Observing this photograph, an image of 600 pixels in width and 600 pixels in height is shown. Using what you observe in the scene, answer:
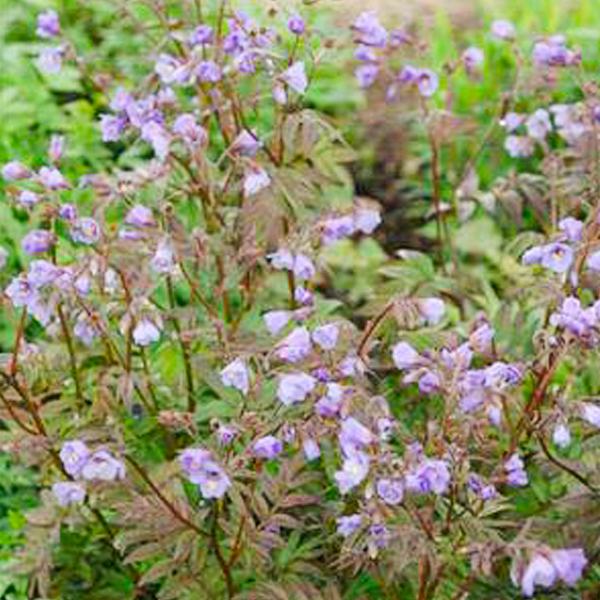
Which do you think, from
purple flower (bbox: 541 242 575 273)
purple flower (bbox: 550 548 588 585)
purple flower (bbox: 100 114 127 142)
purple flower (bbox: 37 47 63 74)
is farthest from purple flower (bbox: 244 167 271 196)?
purple flower (bbox: 550 548 588 585)

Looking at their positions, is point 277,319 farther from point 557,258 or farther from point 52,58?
point 52,58

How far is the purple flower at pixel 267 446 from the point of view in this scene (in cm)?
243

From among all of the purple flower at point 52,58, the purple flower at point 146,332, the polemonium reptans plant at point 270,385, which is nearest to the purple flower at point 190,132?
the polemonium reptans plant at point 270,385

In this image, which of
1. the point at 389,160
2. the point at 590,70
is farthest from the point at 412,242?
the point at 590,70

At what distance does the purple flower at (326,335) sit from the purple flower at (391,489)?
28 centimetres

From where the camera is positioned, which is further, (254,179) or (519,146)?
(519,146)

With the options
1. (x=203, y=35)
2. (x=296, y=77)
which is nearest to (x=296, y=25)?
→ (x=296, y=77)

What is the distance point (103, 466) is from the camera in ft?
8.35

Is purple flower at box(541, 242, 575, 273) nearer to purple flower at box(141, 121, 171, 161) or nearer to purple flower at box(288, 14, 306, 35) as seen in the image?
purple flower at box(288, 14, 306, 35)

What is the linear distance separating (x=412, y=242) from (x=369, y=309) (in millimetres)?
1758

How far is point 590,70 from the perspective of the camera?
16.6 ft

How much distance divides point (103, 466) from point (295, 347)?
43 cm

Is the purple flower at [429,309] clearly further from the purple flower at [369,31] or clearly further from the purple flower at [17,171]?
the purple flower at [17,171]

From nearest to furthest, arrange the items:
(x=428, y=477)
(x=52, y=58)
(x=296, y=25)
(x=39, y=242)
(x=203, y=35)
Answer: (x=428, y=477) → (x=39, y=242) → (x=296, y=25) → (x=203, y=35) → (x=52, y=58)
